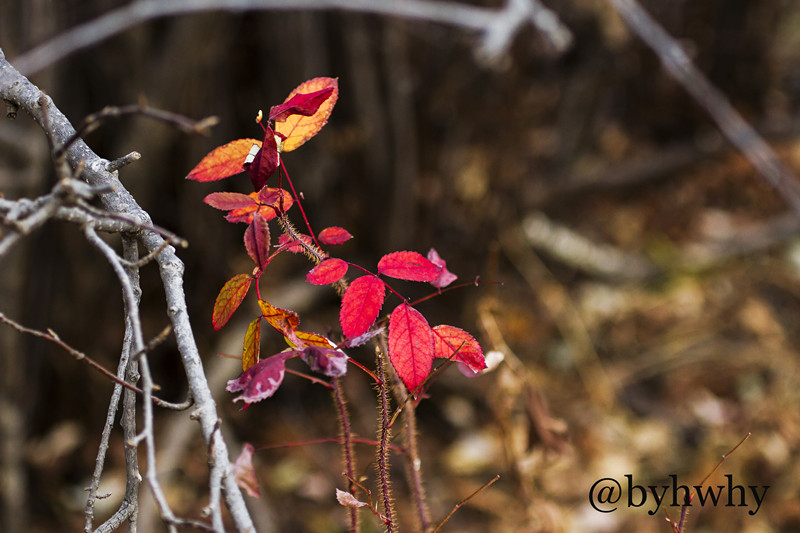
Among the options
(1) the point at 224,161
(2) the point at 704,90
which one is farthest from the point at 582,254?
(1) the point at 224,161

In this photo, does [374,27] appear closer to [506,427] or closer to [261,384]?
[506,427]

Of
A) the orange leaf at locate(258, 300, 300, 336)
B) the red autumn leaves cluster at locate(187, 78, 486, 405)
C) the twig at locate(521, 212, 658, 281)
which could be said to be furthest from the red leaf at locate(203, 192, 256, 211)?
the twig at locate(521, 212, 658, 281)

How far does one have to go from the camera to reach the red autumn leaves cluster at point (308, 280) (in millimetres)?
517

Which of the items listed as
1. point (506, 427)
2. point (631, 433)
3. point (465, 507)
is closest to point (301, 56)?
point (506, 427)

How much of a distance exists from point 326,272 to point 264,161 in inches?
4.6

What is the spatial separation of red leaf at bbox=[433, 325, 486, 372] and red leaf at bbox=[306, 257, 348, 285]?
0.42 feet

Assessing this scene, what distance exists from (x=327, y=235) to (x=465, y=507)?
1634mm

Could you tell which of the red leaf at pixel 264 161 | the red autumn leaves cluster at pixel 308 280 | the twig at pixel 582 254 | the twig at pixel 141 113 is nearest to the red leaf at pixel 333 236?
the red autumn leaves cluster at pixel 308 280

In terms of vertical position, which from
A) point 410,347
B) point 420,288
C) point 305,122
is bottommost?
point 410,347

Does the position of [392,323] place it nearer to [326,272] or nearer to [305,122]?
[326,272]

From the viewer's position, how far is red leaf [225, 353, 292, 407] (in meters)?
0.50

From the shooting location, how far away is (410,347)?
22.3 inches

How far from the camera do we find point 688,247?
8.75 ft

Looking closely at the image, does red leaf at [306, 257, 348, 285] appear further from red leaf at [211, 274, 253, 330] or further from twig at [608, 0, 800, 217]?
twig at [608, 0, 800, 217]
